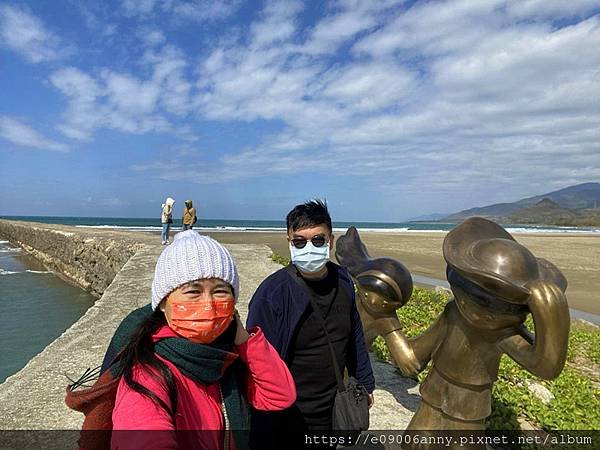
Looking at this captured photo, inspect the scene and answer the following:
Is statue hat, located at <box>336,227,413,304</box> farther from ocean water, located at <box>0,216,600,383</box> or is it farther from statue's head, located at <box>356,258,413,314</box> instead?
ocean water, located at <box>0,216,600,383</box>

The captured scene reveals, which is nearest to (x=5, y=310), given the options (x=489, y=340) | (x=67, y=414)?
(x=67, y=414)

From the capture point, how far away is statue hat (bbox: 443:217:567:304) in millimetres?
1589

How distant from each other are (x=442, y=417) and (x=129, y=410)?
154 centimetres

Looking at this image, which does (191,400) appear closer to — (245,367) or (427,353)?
(245,367)

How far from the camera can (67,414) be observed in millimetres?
2896

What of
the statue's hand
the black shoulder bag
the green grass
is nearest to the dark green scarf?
the black shoulder bag

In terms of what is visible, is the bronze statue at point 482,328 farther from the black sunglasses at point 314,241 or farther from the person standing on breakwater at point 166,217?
the person standing on breakwater at point 166,217

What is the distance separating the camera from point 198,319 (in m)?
1.32

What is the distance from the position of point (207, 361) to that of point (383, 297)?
1147 mm

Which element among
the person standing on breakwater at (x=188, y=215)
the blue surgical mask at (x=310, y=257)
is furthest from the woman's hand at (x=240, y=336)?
the person standing on breakwater at (x=188, y=215)

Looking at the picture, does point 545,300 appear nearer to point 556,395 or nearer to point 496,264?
point 496,264

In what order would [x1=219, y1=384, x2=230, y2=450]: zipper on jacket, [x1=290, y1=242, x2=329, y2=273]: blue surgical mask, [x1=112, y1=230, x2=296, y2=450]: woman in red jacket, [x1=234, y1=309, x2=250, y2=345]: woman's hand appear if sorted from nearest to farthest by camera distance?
[x1=112, y1=230, x2=296, y2=450]: woman in red jacket, [x1=219, y1=384, x2=230, y2=450]: zipper on jacket, [x1=234, y1=309, x2=250, y2=345]: woman's hand, [x1=290, y1=242, x2=329, y2=273]: blue surgical mask

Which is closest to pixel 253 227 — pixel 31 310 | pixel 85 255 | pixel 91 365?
pixel 85 255

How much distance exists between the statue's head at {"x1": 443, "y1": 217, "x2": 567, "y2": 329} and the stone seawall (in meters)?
11.6
